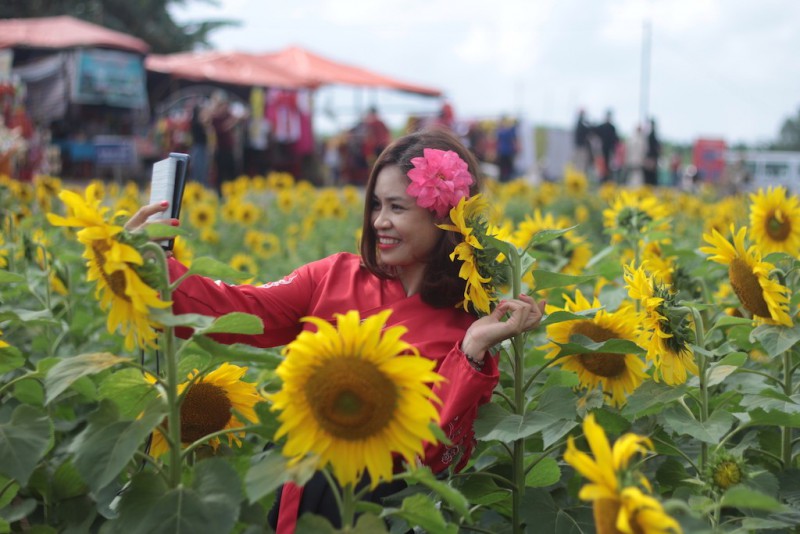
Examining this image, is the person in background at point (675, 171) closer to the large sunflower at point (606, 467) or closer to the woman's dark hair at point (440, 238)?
the woman's dark hair at point (440, 238)

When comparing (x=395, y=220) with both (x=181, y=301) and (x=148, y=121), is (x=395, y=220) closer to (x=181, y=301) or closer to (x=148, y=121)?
(x=181, y=301)

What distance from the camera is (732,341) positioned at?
2.25 metres

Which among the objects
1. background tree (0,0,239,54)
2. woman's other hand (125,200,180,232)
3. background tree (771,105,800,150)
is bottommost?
background tree (771,105,800,150)

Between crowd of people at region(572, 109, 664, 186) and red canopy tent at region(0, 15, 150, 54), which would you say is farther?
crowd of people at region(572, 109, 664, 186)

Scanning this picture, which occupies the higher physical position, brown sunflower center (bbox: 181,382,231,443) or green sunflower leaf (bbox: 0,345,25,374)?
green sunflower leaf (bbox: 0,345,25,374)

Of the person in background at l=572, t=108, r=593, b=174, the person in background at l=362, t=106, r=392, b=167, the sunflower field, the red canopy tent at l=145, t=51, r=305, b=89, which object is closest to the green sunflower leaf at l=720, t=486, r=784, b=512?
the sunflower field

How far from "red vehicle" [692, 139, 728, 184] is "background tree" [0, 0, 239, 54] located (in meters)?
14.2

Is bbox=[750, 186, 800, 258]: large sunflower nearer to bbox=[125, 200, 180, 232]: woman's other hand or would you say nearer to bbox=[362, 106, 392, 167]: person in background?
bbox=[125, 200, 180, 232]: woman's other hand

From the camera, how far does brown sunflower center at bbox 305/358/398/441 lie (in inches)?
50.5

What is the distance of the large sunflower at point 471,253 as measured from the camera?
5.73 ft

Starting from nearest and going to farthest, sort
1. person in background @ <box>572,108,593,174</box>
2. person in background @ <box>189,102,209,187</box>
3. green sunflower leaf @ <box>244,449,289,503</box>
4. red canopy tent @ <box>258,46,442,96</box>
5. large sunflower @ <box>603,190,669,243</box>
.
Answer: green sunflower leaf @ <box>244,449,289,503</box> → large sunflower @ <box>603,190,669,243</box> → person in background @ <box>189,102,209,187</box> → person in background @ <box>572,108,593,174</box> → red canopy tent @ <box>258,46,442,96</box>

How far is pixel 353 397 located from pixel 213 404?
505 mm

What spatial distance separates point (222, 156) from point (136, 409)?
1143 centimetres

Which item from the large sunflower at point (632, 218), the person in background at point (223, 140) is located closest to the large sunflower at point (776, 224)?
the large sunflower at point (632, 218)
